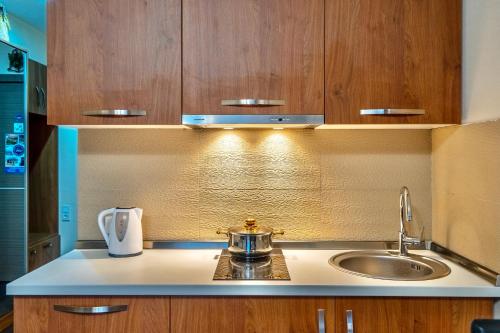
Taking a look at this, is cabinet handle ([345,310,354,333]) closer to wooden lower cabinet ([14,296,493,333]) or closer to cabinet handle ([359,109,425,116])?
wooden lower cabinet ([14,296,493,333])

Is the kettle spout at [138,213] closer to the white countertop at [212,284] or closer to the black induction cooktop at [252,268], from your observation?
the white countertop at [212,284]

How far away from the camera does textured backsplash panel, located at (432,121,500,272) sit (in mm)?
1404

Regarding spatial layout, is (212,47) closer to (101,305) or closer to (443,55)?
(443,55)

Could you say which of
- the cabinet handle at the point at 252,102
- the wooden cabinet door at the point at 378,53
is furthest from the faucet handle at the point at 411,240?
the cabinet handle at the point at 252,102

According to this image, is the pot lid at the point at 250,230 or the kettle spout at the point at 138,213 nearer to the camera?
the pot lid at the point at 250,230

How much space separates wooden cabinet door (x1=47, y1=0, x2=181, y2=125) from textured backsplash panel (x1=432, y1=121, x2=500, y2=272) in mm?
1216

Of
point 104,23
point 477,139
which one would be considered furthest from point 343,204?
point 104,23

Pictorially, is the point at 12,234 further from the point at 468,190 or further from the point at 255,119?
the point at 468,190

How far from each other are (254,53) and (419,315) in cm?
120

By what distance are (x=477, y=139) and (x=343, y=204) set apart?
2.24 feet

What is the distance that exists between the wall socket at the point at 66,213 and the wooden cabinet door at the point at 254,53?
2.45 metres

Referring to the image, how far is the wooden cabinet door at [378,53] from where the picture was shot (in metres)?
1.62

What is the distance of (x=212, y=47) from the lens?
162 centimetres

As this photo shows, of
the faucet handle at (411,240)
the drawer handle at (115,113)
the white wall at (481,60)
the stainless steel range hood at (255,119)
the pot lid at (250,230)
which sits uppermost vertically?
the white wall at (481,60)
